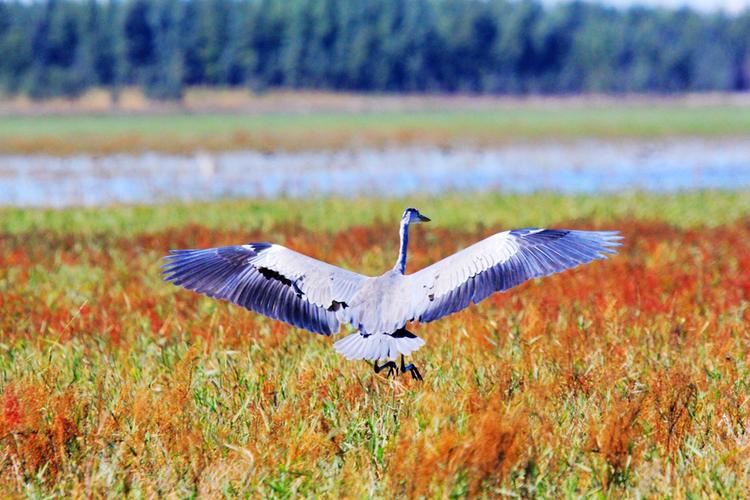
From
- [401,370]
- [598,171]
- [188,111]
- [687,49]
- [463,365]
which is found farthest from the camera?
[687,49]

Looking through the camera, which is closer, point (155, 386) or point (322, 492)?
point (322, 492)

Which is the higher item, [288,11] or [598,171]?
[288,11]

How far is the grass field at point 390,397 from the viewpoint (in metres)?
4.16

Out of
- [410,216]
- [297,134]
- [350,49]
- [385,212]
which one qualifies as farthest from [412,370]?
[350,49]

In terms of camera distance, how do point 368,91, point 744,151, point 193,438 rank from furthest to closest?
point 368,91
point 744,151
point 193,438

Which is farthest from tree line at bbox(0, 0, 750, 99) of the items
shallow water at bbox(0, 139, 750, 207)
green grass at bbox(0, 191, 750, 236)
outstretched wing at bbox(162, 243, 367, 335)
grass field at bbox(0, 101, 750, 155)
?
outstretched wing at bbox(162, 243, 367, 335)

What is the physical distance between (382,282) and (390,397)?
1.68ft

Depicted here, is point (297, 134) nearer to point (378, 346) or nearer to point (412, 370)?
point (412, 370)

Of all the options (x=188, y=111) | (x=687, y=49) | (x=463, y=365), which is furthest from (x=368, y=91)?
(x=463, y=365)

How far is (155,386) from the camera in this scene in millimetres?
5398

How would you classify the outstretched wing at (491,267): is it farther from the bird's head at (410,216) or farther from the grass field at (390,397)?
the grass field at (390,397)

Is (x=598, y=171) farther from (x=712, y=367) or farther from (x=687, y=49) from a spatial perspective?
(x=687, y=49)

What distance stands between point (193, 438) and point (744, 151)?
104ft

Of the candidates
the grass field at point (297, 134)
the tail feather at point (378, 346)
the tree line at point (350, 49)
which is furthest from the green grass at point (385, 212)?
the tree line at point (350, 49)
